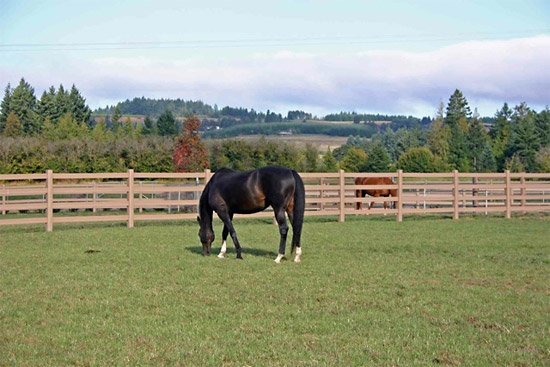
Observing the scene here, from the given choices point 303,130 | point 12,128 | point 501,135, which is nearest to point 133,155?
point 12,128

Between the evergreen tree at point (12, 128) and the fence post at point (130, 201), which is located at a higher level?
the evergreen tree at point (12, 128)

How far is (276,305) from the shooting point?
6.95m

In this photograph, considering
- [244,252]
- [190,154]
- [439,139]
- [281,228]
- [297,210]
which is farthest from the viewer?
[439,139]

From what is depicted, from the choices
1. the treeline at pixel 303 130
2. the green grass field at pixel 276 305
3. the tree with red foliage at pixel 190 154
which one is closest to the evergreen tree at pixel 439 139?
the tree with red foliage at pixel 190 154

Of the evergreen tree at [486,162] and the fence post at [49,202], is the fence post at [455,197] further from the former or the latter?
the evergreen tree at [486,162]

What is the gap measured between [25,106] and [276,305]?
86362 mm

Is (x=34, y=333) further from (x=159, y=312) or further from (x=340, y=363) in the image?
(x=340, y=363)

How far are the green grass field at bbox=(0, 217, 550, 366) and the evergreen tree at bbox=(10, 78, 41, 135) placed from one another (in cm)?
6982

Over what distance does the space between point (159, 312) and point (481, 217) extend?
15856 millimetres

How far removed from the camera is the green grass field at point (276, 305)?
5.16 m

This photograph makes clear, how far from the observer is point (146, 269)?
9445 millimetres

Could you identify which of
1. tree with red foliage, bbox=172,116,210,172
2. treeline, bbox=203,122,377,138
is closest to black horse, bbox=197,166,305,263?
tree with red foliage, bbox=172,116,210,172

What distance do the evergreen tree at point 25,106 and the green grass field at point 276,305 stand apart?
6982 centimetres

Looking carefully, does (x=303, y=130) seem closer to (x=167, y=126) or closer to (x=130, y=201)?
(x=167, y=126)
